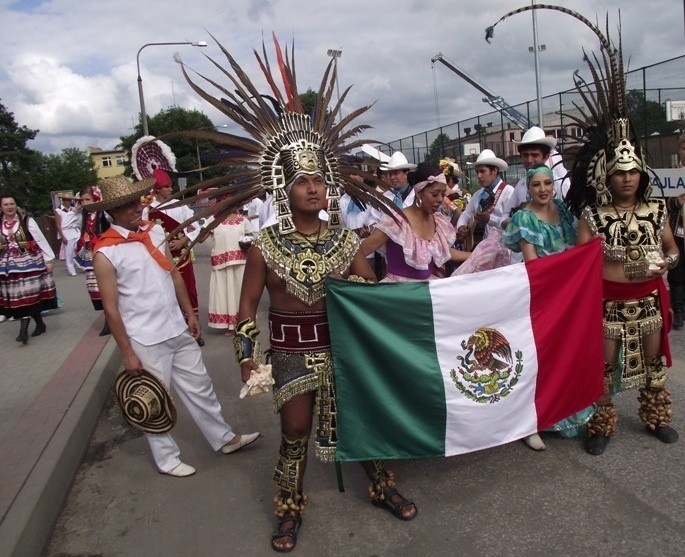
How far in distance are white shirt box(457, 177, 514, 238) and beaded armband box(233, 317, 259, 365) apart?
3382 millimetres

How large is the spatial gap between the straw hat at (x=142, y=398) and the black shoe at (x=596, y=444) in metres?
2.70

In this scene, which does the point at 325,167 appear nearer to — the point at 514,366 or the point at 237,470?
the point at 514,366

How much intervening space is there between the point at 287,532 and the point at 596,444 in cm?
206

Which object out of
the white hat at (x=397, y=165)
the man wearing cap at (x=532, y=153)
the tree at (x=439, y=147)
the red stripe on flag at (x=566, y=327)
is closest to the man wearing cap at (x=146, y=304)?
the red stripe on flag at (x=566, y=327)

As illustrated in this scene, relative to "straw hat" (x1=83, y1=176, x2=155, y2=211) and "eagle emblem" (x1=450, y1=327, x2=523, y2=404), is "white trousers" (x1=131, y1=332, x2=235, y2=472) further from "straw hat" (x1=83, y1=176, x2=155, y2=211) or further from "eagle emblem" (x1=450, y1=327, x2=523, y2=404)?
"eagle emblem" (x1=450, y1=327, x2=523, y2=404)

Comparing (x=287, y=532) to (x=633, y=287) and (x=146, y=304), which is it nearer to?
(x=146, y=304)

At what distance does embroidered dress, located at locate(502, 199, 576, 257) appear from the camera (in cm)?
389

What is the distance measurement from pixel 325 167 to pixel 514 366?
5.10 feet

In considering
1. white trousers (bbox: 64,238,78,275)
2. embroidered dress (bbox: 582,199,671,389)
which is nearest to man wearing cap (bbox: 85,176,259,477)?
embroidered dress (bbox: 582,199,671,389)

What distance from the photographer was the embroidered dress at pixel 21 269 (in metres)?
8.00

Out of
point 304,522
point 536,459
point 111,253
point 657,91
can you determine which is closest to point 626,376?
point 536,459

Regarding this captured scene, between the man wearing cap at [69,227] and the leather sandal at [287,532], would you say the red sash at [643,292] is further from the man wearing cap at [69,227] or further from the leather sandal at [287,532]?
the man wearing cap at [69,227]

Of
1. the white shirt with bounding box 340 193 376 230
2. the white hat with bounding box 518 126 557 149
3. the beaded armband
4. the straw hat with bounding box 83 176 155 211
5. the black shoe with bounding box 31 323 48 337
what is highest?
the white hat with bounding box 518 126 557 149

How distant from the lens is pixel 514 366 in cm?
345
